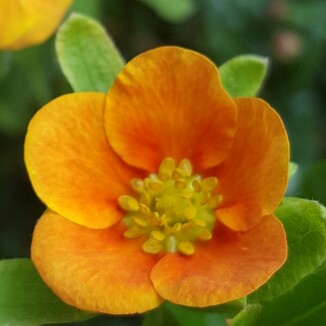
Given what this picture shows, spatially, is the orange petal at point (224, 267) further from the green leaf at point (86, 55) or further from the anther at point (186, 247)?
the green leaf at point (86, 55)

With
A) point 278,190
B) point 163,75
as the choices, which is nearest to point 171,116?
point 163,75

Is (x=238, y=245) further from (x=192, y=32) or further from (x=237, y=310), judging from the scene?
(x=192, y=32)

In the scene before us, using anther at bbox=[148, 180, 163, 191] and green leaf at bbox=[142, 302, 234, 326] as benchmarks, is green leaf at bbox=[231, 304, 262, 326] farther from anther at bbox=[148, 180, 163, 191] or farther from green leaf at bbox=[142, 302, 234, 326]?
anther at bbox=[148, 180, 163, 191]

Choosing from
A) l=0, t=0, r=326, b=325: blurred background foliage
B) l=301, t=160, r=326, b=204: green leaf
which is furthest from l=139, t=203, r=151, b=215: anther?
l=0, t=0, r=326, b=325: blurred background foliage

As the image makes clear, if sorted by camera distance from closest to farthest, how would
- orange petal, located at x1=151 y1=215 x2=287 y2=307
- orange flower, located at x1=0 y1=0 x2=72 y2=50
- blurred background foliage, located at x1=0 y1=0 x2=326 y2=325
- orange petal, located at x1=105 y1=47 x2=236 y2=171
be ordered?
orange petal, located at x1=151 y1=215 x2=287 y2=307 < orange petal, located at x1=105 y1=47 x2=236 y2=171 < orange flower, located at x1=0 y1=0 x2=72 y2=50 < blurred background foliage, located at x1=0 y1=0 x2=326 y2=325

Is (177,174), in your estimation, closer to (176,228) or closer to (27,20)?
(176,228)

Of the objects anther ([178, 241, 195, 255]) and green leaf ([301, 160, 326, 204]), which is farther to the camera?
green leaf ([301, 160, 326, 204])
